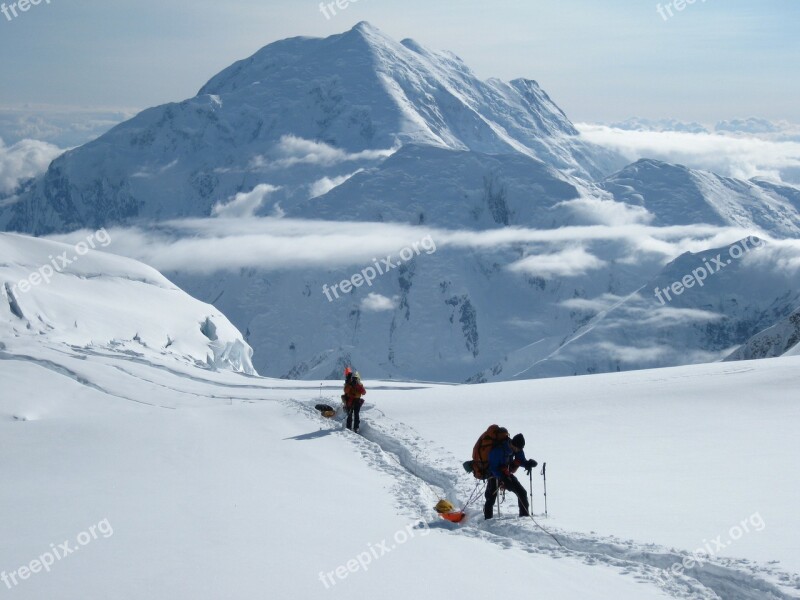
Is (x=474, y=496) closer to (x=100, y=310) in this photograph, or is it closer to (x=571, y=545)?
(x=571, y=545)

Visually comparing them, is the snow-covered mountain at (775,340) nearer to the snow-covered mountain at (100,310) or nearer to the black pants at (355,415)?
the snow-covered mountain at (100,310)

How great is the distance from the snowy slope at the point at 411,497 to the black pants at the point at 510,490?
32 cm

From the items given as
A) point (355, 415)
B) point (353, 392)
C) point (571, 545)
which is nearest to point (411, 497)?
point (571, 545)

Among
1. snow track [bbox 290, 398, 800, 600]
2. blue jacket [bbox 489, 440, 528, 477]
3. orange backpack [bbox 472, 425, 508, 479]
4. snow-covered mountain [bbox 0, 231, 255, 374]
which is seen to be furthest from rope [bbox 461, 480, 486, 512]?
snow-covered mountain [bbox 0, 231, 255, 374]

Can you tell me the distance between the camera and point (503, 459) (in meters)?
16.6

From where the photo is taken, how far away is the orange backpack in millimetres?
16812

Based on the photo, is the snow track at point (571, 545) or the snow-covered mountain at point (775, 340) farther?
the snow-covered mountain at point (775, 340)

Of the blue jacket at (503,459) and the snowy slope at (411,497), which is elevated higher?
the blue jacket at (503,459)

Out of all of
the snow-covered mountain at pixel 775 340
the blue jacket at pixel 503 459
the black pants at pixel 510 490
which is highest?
the blue jacket at pixel 503 459

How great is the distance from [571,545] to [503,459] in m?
3.00

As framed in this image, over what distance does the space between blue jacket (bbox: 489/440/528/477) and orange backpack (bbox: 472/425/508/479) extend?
0.13 metres

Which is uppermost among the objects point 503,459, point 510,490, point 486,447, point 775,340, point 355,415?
point 486,447

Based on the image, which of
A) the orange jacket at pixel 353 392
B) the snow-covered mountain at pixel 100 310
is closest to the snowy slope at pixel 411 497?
the orange jacket at pixel 353 392

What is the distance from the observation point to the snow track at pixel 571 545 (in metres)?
11.7
